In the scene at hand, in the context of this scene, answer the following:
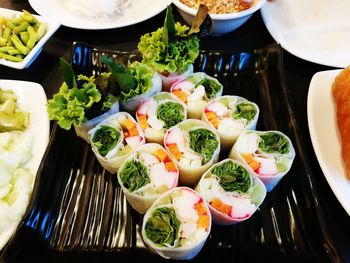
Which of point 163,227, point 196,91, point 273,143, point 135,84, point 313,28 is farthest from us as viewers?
point 313,28

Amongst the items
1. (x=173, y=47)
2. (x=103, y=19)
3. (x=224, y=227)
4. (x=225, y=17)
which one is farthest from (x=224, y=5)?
(x=224, y=227)

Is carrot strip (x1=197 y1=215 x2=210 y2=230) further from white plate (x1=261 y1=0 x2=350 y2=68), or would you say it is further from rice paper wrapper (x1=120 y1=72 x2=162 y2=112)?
white plate (x1=261 y1=0 x2=350 y2=68)

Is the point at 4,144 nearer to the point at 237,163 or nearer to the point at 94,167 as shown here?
the point at 94,167

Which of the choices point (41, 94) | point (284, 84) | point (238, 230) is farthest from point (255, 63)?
point (41, 94)

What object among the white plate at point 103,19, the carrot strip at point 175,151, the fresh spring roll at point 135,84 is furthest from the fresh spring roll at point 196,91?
the white plate at point 103,19

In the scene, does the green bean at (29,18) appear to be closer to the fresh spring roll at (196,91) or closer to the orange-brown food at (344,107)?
the fresh spring roll at (196,91)

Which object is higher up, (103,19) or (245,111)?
(103,19)

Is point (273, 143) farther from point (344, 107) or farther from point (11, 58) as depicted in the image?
point (11, 58)
